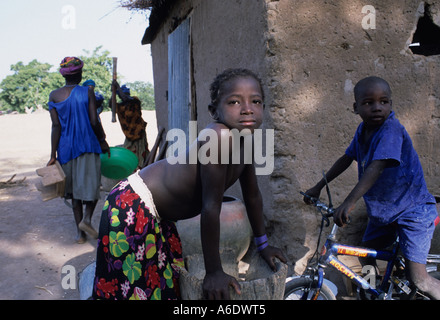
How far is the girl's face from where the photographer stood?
1.46 m

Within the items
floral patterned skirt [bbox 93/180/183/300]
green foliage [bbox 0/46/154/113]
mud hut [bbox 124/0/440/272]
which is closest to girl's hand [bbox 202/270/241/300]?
floral patterned skirt [bbox 93/180/183/300]

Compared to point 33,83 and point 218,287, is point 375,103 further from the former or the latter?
point 33,83

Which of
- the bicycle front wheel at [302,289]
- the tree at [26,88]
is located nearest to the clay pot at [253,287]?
the bicycle front wheel at [302,289]

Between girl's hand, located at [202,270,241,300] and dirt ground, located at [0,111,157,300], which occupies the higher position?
girl's hand, located at [202,270,241,300]

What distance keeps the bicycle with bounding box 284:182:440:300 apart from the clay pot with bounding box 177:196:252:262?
2.87 ft

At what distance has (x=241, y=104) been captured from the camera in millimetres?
1465

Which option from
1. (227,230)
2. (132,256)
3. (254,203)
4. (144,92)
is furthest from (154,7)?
(144,92)

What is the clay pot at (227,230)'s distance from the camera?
3.00 m

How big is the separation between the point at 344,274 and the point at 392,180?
62 centimetres

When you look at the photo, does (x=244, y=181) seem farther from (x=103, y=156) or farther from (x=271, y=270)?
(x=103, y=156)

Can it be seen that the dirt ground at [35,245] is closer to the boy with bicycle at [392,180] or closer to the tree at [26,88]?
the boy with bicycle at [392,180]

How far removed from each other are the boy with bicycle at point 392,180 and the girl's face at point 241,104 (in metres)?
0.76

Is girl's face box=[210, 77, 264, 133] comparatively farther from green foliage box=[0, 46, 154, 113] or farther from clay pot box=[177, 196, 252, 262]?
green foliage box=[0, 46, 154, 113]

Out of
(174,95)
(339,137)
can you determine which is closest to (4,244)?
(174,95)
